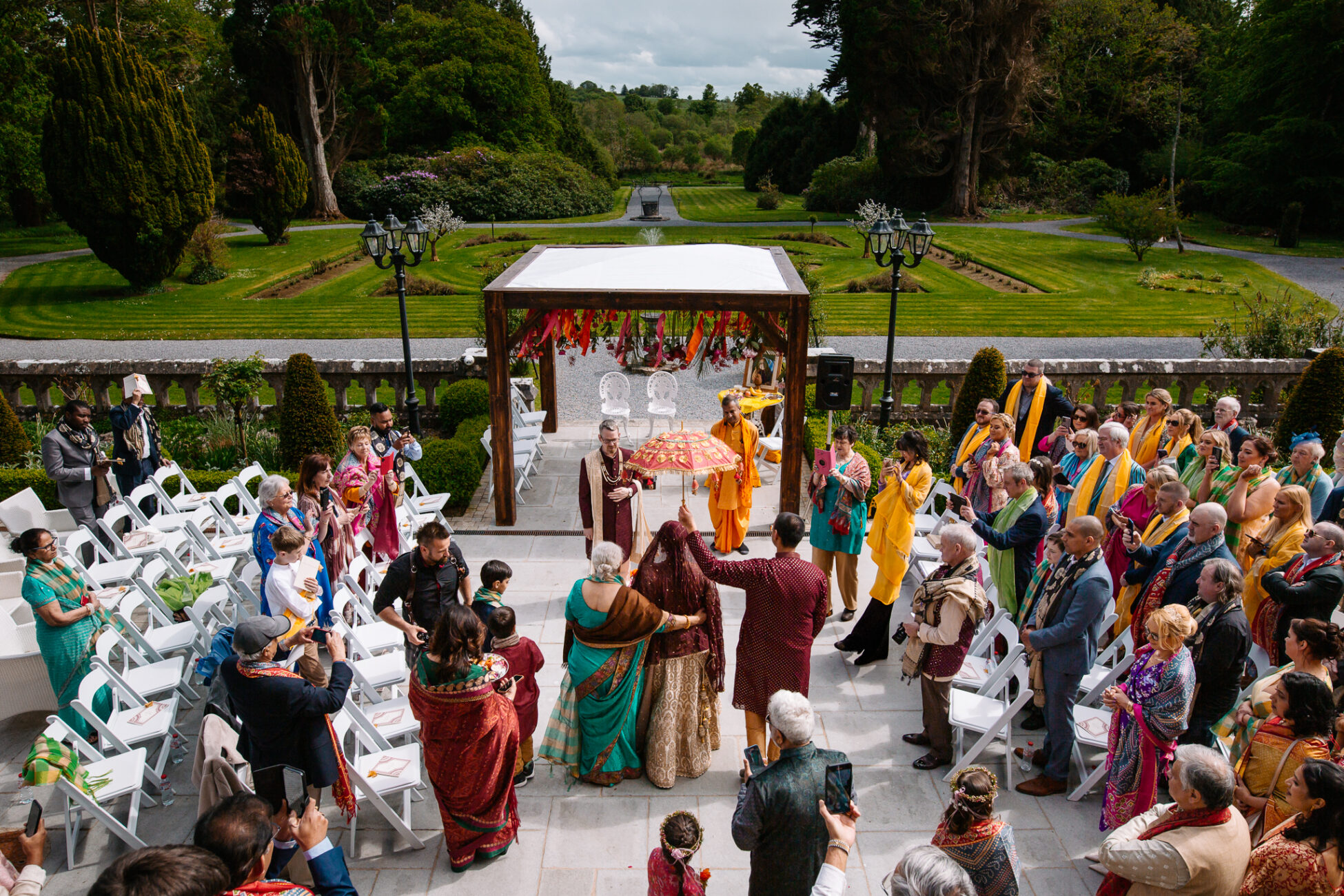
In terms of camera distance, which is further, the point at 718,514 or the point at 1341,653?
the point at 718,514

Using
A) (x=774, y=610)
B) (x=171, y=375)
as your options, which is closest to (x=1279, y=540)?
(x=774, y=610)

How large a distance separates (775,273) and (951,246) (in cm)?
2390

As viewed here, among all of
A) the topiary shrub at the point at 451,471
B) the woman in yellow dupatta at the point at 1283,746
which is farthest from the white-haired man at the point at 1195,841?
the topiary shrub at the point at 451,471

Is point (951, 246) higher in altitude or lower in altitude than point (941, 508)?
higher

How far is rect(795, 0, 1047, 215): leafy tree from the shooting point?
36156 millimetres

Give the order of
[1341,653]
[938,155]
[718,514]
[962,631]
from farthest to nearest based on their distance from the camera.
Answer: [938,155] < [718,514] < [962,631] < [1341,653]

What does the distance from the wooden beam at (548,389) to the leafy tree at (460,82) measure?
124ft

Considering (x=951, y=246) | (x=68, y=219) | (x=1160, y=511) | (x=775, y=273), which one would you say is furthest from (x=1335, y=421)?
(x=68, y=219)

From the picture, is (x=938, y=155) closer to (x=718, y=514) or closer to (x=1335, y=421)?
(x=1335, y=421)

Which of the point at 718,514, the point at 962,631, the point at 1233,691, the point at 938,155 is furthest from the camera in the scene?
the point at 938,155

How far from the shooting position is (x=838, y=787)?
148 inches

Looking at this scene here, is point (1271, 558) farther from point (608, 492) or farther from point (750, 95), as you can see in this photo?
point (750, 95)

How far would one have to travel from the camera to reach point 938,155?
40062 millimetres

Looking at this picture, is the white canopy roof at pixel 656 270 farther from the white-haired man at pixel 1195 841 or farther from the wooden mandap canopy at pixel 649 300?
the white-haired man at pixel 1195 841
